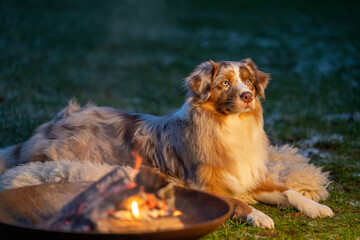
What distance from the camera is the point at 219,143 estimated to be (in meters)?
5.26

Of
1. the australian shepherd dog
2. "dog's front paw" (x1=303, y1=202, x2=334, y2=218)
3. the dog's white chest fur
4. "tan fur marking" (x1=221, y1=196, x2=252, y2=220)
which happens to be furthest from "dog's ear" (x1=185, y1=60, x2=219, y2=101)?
"dog's front paw" (x1=303, y1=202, x2=334, y2=218)

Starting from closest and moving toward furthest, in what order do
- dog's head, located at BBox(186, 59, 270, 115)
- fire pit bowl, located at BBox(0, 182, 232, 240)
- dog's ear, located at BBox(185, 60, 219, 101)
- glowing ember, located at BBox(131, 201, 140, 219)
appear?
1. fire pit bowl, located at BBox(0, 182, 232, 240)
2. glowing ember, located at BBox(131, 201, 140, 219)
3. dog's head, located at BBox(186, 59, 270, 115)
4. dog's ear, located at BBox(185, 60, 219, 101)

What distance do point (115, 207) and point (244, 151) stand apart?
2251 mm

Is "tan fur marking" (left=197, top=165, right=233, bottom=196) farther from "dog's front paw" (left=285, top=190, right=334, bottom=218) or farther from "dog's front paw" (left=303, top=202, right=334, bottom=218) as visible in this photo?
"dog's front paw" (left=303, top=202, right=334, bottom=218)

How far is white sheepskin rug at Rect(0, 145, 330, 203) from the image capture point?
4969 millimetres

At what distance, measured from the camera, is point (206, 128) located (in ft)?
17.3

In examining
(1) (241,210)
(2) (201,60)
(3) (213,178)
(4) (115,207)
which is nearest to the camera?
(4) (115,207)

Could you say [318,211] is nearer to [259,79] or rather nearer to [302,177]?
[302,177]

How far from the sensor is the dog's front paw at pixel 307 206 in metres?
4.98

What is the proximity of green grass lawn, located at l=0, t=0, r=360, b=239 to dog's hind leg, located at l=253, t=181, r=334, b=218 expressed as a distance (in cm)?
10

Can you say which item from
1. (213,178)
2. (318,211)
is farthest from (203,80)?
(318,211)

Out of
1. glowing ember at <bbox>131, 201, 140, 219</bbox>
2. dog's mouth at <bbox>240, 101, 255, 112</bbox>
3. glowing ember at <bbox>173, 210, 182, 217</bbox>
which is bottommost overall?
glowing ember at <bbox>173, 210, 182, 217</bbox>

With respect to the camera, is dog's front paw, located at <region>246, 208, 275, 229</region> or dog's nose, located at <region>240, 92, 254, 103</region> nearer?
dog's front paw, located at <region>246, 208, 275, 229</region>

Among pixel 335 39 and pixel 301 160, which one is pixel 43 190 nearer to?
pixel 301 160
